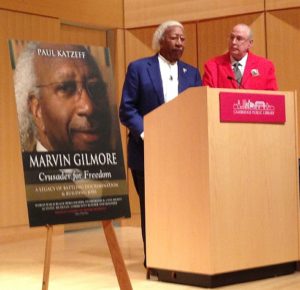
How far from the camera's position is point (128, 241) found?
6.70 m

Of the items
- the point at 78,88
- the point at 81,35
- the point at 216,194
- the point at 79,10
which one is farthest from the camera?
the point at 81,35

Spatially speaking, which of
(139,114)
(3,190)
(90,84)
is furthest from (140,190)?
(3,190)

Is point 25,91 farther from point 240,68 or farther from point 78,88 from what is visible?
point 240,68

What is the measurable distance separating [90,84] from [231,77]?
141cm

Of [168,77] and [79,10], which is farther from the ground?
[79,10]

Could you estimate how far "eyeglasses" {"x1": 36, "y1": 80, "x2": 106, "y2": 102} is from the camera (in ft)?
11.5

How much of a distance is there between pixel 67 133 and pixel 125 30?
192 inches

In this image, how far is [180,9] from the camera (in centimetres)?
780

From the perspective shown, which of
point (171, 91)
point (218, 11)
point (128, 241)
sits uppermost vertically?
point (218, 11)

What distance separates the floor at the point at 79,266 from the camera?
14.2 ft

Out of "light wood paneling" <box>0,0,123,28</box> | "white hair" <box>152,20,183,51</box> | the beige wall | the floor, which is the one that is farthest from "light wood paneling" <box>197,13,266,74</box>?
"white hair" <box>152,20,183,51</box>

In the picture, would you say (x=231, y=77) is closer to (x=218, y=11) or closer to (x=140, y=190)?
(x=140, y=190)

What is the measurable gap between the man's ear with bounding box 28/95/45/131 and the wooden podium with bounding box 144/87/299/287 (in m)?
1.07

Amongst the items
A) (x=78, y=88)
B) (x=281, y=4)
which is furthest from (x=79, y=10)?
(x=78, y=88)
